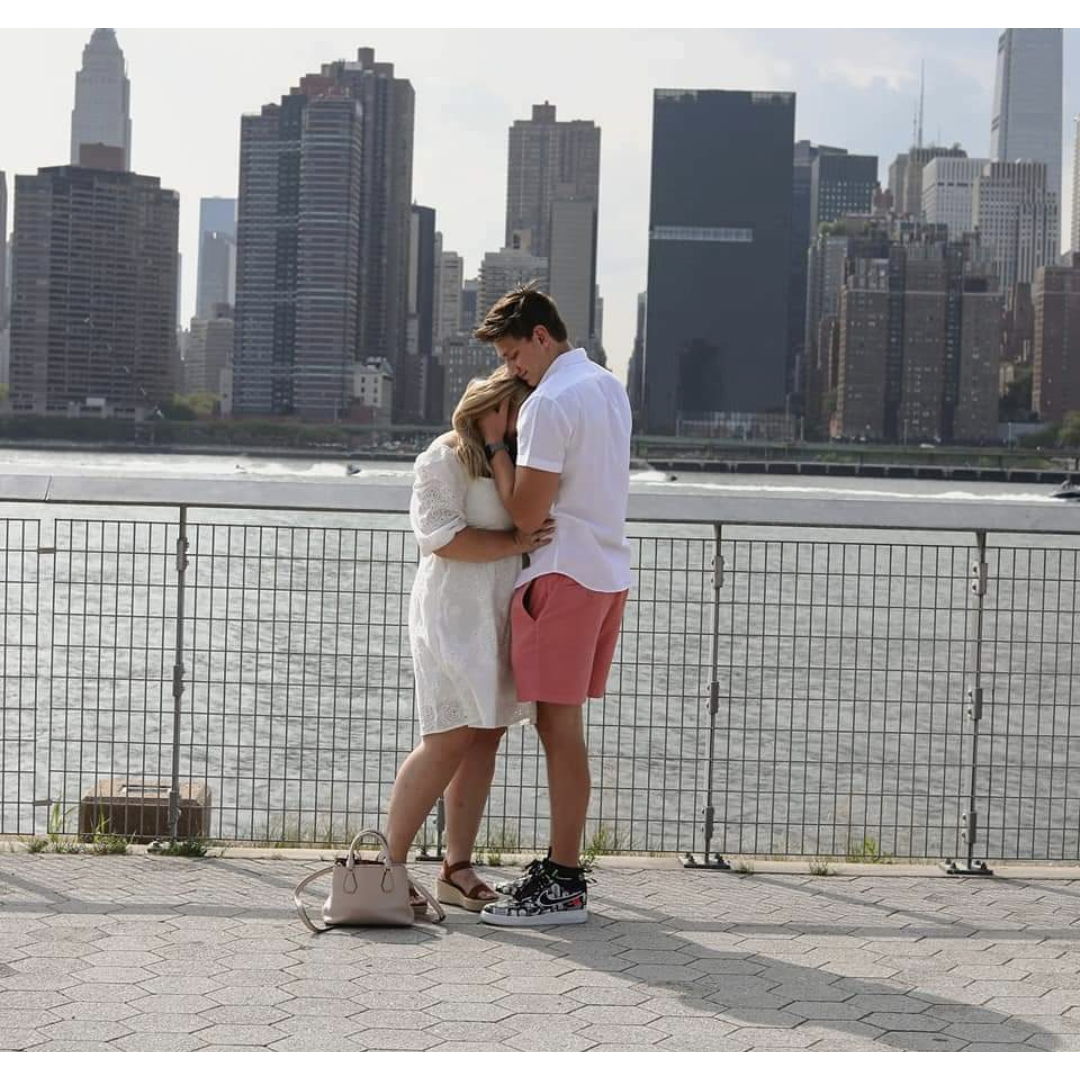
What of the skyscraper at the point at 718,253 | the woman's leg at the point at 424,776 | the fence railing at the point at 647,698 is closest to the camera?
the woman's leg at the point at 424,776

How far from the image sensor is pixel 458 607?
480 centimetres

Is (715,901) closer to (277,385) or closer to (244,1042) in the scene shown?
(244,1042)

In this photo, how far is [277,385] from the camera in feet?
459

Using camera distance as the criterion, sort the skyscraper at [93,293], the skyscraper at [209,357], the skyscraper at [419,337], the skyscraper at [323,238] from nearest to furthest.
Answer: the skyscraper at [419,337] < the skyscraper at [93,293] < the skyscraper at [209,357] < the skyscraper at [323,238]

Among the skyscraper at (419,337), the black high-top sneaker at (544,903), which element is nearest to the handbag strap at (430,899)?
the black high-top sneaker at (544,903)

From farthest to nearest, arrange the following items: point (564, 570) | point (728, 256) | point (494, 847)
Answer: point (728, 256), point (494, 847), point (564, 570)

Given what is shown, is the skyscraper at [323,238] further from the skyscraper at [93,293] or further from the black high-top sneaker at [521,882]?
the black high-top sneaker at [521,882]

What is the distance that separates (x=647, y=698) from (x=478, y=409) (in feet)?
24.5

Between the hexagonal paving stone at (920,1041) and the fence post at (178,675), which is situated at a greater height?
the fence post at (178,675)

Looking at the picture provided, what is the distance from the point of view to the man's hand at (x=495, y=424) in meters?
4.79

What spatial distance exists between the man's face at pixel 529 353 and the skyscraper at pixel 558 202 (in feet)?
478

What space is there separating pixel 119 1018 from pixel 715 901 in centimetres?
203

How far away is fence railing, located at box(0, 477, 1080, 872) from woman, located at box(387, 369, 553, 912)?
637 millimetres
